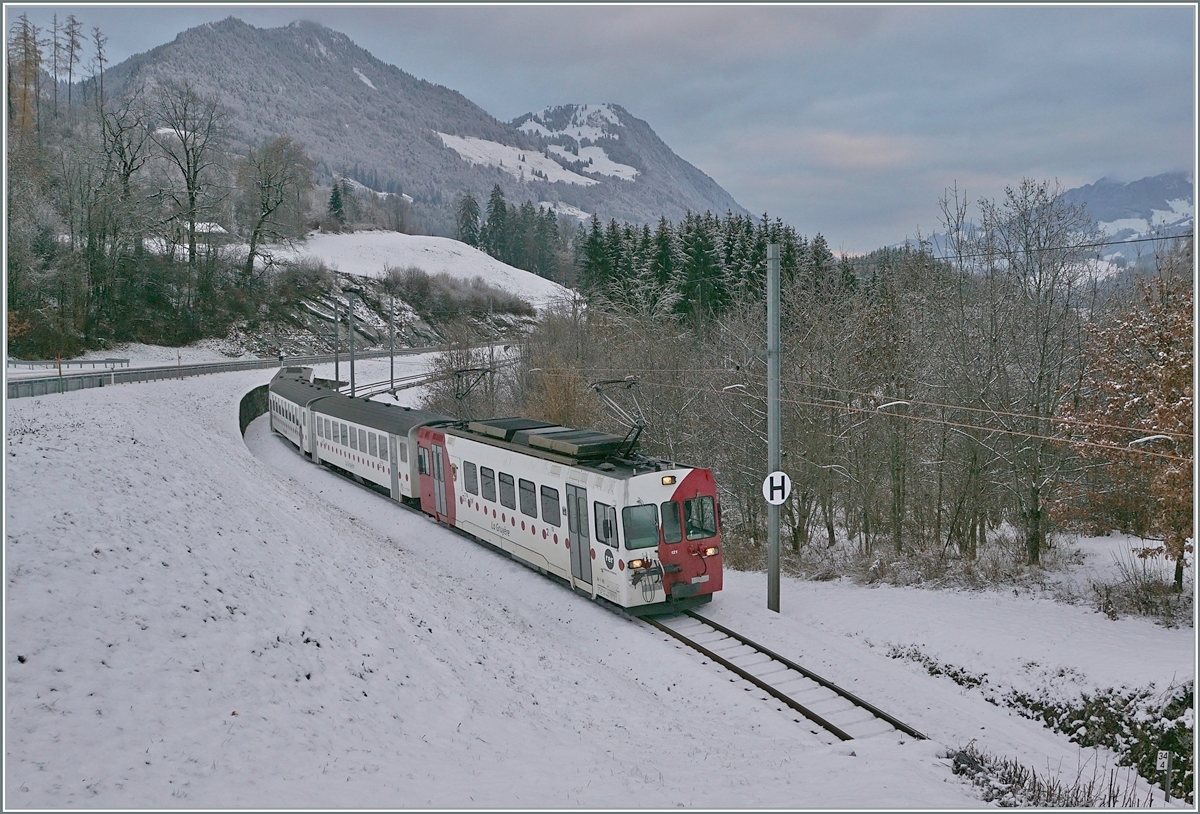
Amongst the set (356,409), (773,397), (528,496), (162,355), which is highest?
(162,355)

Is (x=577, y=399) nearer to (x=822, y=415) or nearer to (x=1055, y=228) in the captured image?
(x=822, y=415)

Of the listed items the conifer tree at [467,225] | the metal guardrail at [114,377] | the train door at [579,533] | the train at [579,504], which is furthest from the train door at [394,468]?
the conifer tree at [467,225]

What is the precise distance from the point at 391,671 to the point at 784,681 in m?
5.86

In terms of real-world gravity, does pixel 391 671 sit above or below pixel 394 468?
below

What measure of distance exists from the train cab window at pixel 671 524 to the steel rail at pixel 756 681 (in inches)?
61.9

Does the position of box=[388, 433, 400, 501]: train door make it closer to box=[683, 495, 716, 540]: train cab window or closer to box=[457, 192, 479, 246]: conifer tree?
box=[683, 495, 716, 540]: train cab window

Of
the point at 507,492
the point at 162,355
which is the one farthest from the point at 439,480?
the point at 162,355

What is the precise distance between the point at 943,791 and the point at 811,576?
10043mm

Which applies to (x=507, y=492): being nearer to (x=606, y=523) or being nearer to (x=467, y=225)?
(x=606, y=523)

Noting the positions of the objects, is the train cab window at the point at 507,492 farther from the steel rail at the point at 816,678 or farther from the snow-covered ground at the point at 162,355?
the snow-covered ground at the point at 162,355

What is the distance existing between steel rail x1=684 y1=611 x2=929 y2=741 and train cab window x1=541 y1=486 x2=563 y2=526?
3.25 metres

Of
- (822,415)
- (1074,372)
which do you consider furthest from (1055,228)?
(822,415)

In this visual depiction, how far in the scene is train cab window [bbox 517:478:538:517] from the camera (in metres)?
17.3

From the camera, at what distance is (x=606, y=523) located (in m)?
14.8
